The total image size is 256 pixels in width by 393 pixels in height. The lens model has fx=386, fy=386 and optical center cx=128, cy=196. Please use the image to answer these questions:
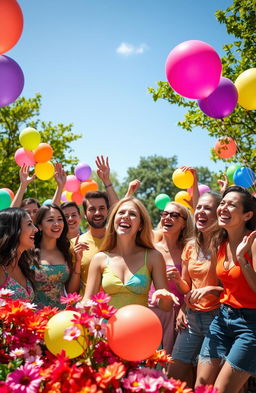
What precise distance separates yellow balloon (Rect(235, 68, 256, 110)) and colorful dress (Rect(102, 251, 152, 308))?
2992mm

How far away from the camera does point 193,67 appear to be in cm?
415

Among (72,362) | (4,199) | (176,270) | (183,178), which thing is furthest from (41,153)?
(72,362)

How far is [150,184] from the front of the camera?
48.7 m

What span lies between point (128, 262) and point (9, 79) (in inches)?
114

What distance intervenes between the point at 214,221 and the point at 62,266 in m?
1.60

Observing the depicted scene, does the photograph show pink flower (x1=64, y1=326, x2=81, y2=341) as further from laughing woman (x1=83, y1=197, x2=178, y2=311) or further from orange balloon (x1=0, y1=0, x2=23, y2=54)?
orange balloon (x1=0, y1=0, x2=23, y2=54)

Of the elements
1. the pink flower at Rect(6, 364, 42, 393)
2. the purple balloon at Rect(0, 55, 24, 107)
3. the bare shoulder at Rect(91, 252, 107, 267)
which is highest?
the purple balloon at Rect(0, 55, 24, 107)

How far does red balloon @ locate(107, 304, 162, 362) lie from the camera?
1.71 meters

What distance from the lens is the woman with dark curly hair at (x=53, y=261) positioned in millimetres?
3775

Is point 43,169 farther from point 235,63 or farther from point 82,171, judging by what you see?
point 235,63

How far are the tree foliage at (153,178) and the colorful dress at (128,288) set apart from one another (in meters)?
41.0

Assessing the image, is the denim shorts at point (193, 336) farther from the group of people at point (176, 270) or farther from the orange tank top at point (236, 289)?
the orange tank top at point (236, 289)

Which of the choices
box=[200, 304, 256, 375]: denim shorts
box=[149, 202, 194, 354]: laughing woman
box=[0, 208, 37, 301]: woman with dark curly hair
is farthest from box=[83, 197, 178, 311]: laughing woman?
box=[149, 202, 194, 354]: laughing woman

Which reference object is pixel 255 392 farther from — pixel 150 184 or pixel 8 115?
pixel 150 184
